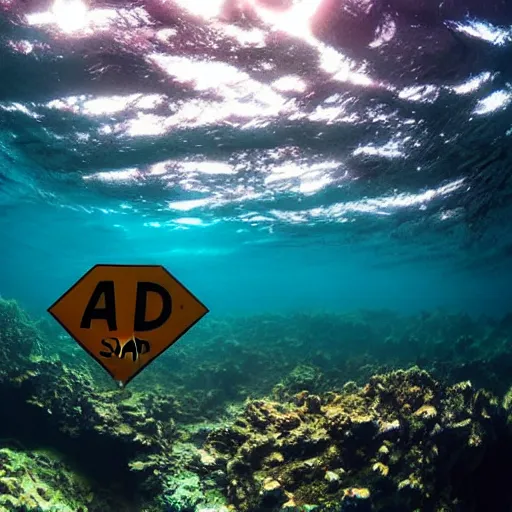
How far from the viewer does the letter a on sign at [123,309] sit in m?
3.70

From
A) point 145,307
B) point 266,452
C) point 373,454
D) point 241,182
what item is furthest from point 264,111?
point 373,454

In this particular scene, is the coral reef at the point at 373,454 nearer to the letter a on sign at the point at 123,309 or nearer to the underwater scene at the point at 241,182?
the underwater scene at the point at 241,182

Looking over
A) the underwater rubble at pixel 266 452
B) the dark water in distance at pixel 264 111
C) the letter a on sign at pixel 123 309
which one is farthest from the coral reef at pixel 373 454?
the dark water in distance at pixel 264 111

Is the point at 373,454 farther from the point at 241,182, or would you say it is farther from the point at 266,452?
the point at 241,182

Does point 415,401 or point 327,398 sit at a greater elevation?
point 327,398

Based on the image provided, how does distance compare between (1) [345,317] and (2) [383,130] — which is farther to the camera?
(1) [345,317]

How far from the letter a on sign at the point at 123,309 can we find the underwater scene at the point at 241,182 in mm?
19

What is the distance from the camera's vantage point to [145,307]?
3.79 meters

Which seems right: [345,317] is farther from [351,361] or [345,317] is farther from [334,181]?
[334,181]

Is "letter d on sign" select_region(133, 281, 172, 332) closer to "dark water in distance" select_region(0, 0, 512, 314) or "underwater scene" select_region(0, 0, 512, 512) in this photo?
"underwater scene" select_region(0, 0, 512, 512)

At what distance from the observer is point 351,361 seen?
20.5 meters

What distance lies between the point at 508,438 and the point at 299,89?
8.81m

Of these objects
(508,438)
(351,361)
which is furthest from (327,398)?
(351,361)

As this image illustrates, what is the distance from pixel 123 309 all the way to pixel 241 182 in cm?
1303
